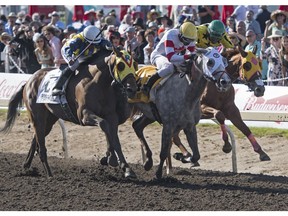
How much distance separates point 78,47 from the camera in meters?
10.3

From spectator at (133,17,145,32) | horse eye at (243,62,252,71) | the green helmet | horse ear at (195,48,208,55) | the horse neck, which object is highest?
the green helmet

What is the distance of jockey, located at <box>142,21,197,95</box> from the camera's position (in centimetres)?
990

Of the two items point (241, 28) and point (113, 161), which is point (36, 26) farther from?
point (113, 161)

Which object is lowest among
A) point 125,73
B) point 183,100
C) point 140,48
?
point 140,48

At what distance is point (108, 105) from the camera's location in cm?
997

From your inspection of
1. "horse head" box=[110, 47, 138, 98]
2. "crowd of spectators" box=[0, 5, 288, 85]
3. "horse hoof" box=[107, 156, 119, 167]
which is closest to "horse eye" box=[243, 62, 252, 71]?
"horse head" box=[110, 47, 138, 98]

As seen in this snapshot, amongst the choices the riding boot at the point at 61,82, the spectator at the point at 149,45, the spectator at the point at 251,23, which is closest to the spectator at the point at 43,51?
the spectator at the point at 149,45

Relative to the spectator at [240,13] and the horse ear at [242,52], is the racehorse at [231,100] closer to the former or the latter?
the horse ear at [242,52]

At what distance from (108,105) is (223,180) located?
1604 mm

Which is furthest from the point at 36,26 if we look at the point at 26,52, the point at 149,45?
the point at 149,45

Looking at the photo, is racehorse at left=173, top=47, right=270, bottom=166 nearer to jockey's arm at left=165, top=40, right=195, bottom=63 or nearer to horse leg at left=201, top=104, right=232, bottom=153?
horse leg at left=201, top=104, right=232, bottom=153

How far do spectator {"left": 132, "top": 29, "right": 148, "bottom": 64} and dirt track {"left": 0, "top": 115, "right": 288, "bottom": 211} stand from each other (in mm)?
2389

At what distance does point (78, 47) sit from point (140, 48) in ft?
17.3

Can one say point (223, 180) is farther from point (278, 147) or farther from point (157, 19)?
point (157, 19)
